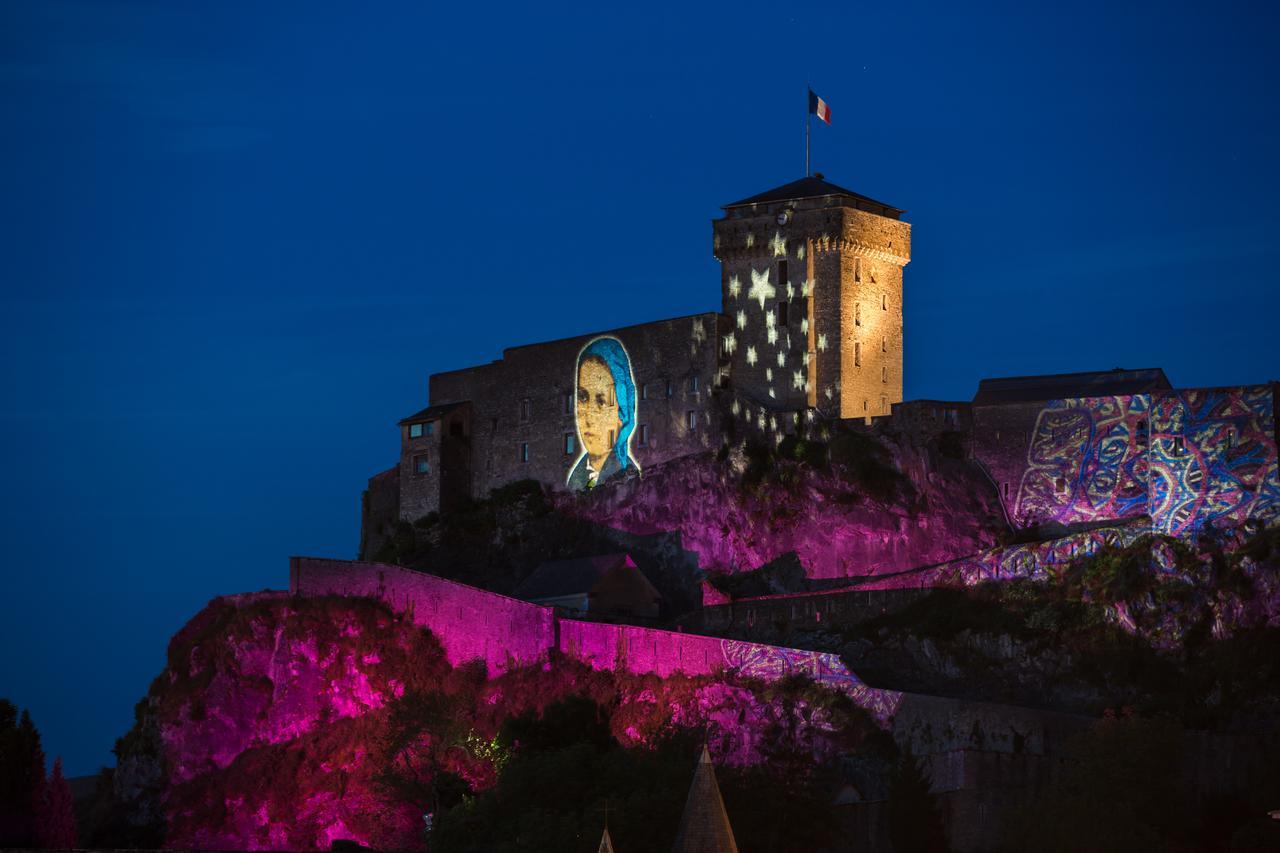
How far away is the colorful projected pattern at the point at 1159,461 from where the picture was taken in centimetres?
5994

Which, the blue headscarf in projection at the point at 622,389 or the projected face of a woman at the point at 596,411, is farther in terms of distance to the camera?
the projected face of a woman at the point at 596,411

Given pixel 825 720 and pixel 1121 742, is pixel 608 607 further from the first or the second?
pixel 1121 742

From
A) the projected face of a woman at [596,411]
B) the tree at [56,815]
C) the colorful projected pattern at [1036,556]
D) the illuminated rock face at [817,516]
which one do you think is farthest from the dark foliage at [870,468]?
the tree at [56,815]

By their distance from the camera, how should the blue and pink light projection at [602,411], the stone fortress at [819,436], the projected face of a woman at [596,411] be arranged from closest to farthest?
the stone fortress at [819,436] → the blue and pink light projection at [602,411] → the projected face of a woman at [596,411]

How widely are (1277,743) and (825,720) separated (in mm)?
12668

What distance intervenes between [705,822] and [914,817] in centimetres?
620

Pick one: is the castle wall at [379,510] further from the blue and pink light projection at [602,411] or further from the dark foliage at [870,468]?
the dark foliage at [870,468]

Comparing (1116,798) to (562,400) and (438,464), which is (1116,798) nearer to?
(562,400)

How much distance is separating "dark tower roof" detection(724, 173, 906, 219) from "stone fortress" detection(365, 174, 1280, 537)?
0.08 metres

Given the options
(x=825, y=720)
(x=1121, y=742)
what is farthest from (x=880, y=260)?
(x=1121, y=742)

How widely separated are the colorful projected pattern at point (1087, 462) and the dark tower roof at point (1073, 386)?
2.67ft

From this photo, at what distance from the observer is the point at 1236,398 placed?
60.8 meters

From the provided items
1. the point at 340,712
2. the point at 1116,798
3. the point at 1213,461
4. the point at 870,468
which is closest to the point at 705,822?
the point at 1116,798

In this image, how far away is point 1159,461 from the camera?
61.6 metres
